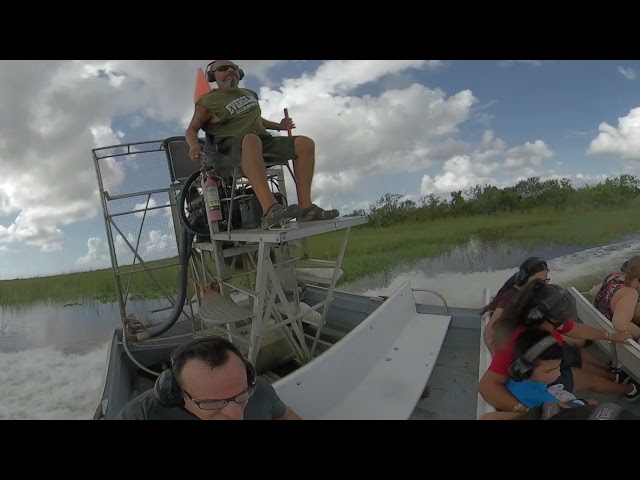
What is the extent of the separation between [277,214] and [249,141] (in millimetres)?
457

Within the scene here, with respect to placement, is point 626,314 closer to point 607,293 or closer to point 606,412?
point 607,293

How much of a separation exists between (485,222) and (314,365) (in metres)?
2.44

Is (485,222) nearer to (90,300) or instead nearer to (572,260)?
(572,260)

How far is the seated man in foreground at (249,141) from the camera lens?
1.58 meters

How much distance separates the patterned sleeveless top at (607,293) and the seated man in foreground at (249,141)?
1.48 meters

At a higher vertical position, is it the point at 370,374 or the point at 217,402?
the point at 217,402

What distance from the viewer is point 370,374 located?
145 cm

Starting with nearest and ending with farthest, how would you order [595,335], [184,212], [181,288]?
[595,335], [184,212], [181,288]

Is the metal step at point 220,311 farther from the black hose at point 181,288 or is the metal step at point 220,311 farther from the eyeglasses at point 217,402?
the eyeglasses at point 217,402

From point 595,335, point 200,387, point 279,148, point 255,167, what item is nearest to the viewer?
point 200,387

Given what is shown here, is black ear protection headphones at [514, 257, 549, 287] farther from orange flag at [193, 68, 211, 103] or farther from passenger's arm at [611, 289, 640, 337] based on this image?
orange flag at [193, 68, 211, 103]

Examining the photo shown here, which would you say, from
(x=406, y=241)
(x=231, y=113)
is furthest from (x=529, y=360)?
(x=406, y=241)

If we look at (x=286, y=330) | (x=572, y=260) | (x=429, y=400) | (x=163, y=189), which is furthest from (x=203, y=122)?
(x=572, y=260)

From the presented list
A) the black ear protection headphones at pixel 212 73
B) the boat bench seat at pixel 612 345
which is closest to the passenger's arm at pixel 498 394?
the boat bench seat at pixel 612 345
